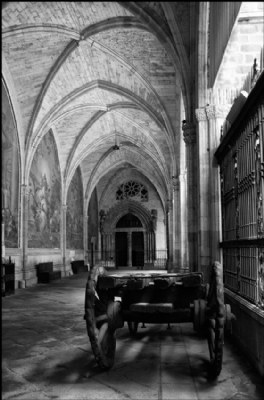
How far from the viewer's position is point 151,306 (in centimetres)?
358

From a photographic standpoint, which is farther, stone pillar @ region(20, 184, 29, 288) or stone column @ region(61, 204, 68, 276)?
stone column @ region(61, 204, 68, 276)

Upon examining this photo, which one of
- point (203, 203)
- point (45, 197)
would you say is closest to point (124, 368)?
point (203, 203)

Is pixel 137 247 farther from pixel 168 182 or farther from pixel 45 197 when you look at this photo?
pixel 45 197

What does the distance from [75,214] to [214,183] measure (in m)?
16.9

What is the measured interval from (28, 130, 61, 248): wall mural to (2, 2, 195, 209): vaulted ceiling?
0.93 meters

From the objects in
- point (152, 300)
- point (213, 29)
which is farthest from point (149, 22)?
point (152, 300)

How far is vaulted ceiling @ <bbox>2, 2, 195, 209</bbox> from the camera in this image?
9844 mm

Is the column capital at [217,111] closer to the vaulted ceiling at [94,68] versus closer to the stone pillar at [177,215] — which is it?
the vaulted ceiling at [94,68]

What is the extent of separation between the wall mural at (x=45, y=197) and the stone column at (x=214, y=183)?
9.46 metres

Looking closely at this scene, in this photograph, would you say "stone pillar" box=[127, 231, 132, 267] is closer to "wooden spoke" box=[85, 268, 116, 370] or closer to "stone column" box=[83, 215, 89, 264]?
"stone column" box=[83, 215, 89, 264]

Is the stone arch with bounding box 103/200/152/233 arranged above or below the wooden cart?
above

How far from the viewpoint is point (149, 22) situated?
988 cm

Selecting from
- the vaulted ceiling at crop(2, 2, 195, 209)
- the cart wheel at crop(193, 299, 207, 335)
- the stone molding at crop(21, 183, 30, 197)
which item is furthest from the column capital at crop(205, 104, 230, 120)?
the stone molding at crop(21, 183, 30, 197)

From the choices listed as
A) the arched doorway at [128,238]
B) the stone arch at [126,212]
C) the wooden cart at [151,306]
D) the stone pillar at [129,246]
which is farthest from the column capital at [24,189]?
the arched doorway at [128,238]
